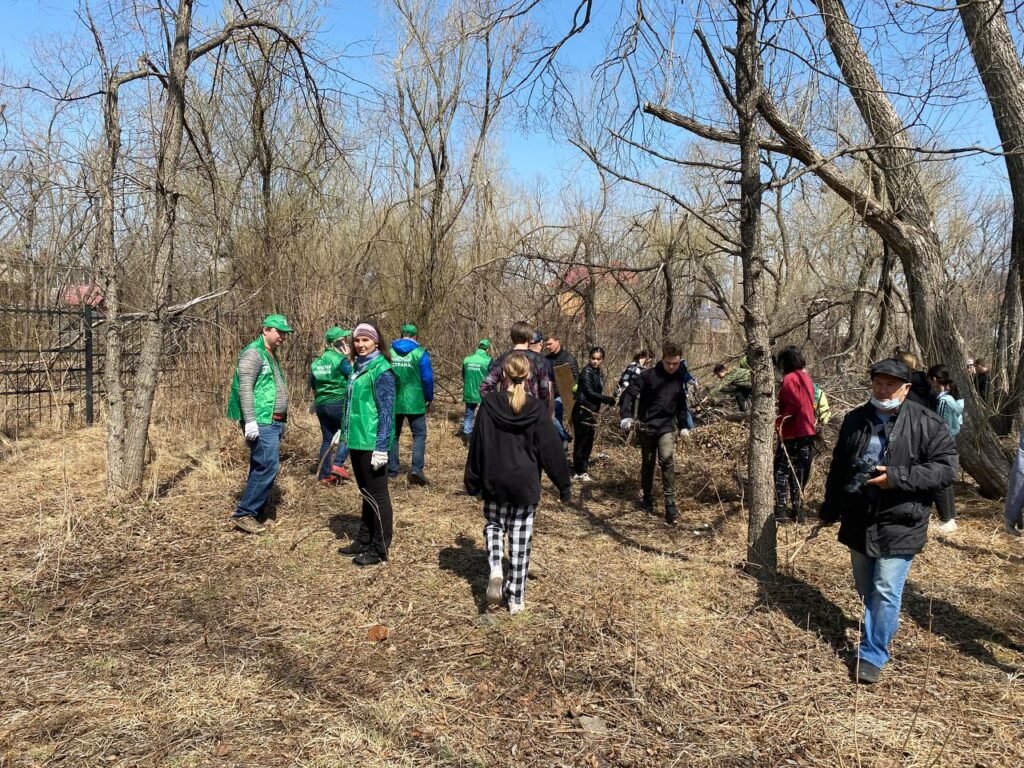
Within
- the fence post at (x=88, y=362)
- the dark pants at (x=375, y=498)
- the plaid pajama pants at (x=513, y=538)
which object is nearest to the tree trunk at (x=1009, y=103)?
the plaid pajama pants at (x=513, y=538)

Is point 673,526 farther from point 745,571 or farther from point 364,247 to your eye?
point 364,247

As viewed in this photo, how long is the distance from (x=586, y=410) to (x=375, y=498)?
3313 millimetres

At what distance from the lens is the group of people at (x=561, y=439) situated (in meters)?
3.21

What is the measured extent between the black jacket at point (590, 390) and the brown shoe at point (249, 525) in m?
3.72

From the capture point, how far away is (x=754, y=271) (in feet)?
13.8

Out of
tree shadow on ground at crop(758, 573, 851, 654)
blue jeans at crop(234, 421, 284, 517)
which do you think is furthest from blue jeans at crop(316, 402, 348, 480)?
tree shadow on ground at crop(758, 573, 851, 654)

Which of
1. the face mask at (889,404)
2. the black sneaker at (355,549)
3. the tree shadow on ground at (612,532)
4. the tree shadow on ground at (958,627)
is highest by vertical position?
the face mask at (889,404)

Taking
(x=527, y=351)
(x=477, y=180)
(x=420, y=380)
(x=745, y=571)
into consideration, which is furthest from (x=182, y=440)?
(x=477, y=180)

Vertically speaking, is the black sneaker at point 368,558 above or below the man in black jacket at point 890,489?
below

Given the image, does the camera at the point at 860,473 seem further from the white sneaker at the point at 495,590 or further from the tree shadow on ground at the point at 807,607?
the white sneaker at the point at 495,590

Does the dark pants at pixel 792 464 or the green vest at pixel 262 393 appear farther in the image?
the dark pants at pixel 792 464

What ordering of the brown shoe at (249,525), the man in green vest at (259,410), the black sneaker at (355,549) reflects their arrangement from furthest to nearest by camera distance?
the brown shoe at (249,525)
the man in green vest at (259,410)
the black sneaker at (355,549)

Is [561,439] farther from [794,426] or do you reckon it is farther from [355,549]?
[794,426]

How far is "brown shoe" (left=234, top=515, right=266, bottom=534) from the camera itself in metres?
5.22
